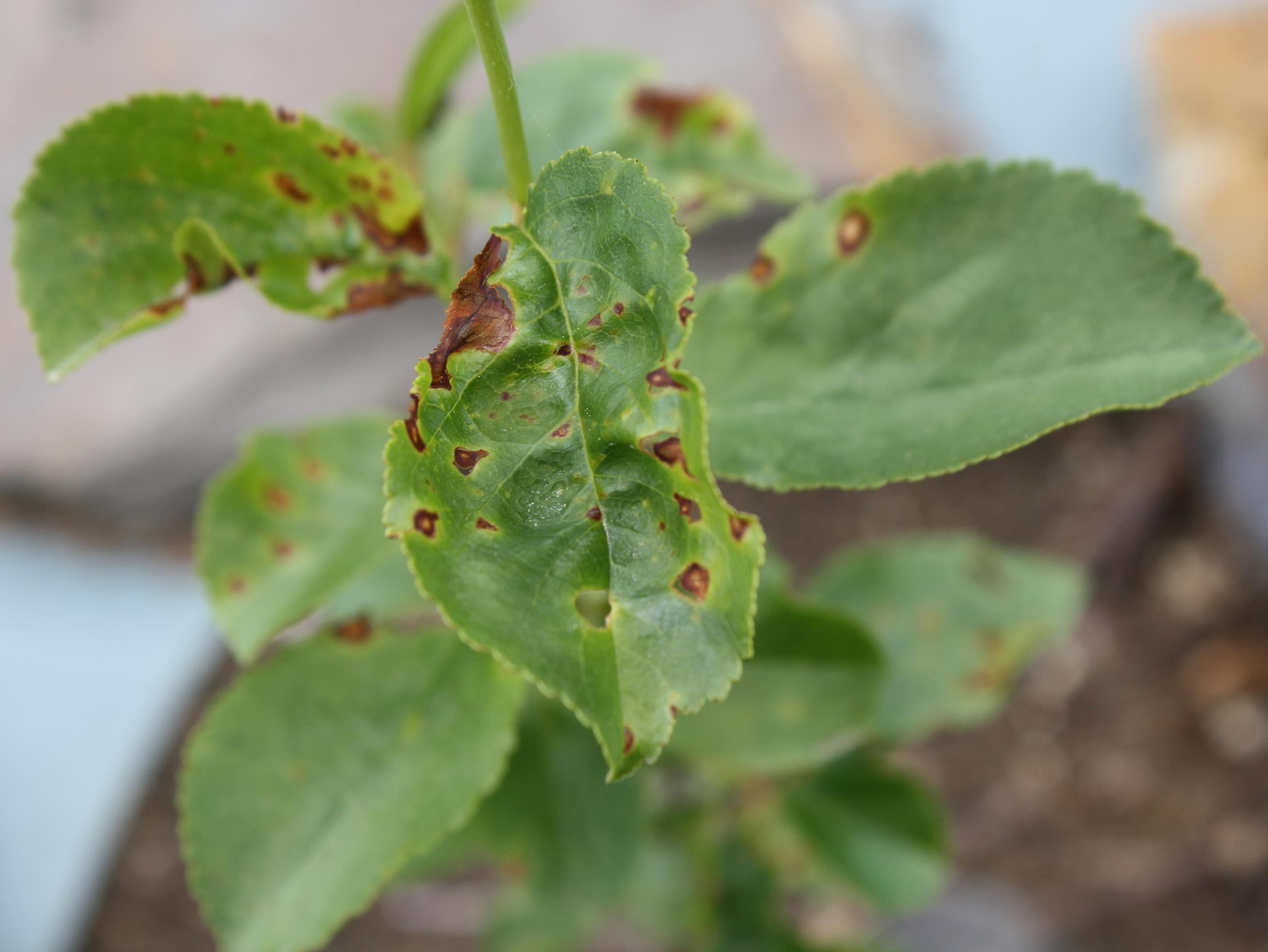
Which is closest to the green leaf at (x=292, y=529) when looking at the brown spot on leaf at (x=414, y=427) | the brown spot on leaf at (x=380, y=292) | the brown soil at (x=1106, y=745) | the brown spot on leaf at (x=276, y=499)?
the brown spot on leaf at (x=276, y=499)

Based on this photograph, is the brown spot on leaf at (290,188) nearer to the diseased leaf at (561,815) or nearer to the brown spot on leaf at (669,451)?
the brown spot on leaf at (669,451)

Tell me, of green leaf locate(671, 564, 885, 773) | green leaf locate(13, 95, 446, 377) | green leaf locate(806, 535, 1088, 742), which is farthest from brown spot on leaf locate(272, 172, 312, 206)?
green leaf locate(806, 535, 1088, 742)

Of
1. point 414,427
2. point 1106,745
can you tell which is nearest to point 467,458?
point 414,427

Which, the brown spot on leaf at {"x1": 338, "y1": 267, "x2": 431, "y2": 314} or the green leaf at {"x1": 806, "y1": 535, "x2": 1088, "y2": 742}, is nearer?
the brown spot on leaf at {"x1": 338, "y1": 267, "x2": 431, "y2": 314}

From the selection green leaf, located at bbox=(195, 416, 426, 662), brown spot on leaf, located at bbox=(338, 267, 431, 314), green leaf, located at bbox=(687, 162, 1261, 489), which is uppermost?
brown spot on leaf, located at bbox=(338, 267, 431, 314)

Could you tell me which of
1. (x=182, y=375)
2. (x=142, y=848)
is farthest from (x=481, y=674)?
(x=182, y=375)

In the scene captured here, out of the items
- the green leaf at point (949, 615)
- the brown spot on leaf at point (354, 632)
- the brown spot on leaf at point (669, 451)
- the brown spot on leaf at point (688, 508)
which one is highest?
the brown spot on leaf at point (669, 451)

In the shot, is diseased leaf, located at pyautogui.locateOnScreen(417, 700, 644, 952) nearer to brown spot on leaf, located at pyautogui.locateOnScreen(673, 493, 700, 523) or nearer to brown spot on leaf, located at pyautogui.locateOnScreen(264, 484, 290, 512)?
brown spot on leaf, located at pyautogui.locateOnScreen(264, 484, 290, 512)

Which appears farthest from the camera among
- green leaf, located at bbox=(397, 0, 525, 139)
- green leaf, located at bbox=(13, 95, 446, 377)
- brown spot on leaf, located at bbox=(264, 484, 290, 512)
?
brown spot on leaf, located at bbox=(264, 484, 290, 512)
